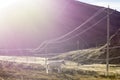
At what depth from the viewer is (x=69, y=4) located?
8794 cm

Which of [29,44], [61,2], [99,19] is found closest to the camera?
[29,44]

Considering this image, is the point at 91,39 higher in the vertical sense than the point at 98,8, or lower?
lower

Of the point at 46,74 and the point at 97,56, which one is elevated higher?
the point at 97,56

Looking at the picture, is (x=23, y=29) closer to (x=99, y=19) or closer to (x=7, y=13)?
(x=7, y=13)

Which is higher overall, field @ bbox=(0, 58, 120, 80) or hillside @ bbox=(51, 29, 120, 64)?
hillside @ bbox=(51, 29, 120, 64)

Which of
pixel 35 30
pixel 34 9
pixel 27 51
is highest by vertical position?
pixel 34 9

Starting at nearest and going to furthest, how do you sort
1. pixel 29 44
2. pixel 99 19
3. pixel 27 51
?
pixel 27 51 → pixel 29 44 → pixel 99 19

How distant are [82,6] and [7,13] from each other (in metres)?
18.4

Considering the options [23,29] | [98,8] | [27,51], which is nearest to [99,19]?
[98,8]

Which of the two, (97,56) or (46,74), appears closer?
(46,74)

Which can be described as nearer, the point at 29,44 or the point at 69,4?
the point at 29,44

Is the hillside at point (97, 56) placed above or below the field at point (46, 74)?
above

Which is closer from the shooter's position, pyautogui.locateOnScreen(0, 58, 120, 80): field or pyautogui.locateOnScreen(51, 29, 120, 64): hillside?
pyautogui.locateOnScreen(0, 58, 120, 80): field

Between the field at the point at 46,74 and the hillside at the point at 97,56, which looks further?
the hillside at the point at 97,56
